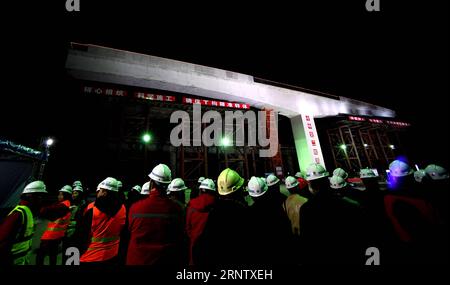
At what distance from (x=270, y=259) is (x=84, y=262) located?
258cm

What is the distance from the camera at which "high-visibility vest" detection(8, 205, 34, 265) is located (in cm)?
259

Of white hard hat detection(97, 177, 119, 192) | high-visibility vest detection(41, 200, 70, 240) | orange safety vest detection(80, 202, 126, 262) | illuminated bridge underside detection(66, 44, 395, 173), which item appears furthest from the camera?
illuminated bridge underside detection(66, 44, 395, 173)

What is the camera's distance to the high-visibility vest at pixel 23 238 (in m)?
2.59

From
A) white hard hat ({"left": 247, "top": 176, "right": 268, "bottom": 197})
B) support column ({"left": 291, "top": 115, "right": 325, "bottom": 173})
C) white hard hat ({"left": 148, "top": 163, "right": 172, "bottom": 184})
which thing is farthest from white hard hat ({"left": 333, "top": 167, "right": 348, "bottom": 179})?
support column ({"left": 291, "top": 115, "right": 325, "bottom": 173})

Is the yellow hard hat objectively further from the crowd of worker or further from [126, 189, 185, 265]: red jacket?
[126, 189, 185, 265]: red jacket

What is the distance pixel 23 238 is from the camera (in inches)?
106

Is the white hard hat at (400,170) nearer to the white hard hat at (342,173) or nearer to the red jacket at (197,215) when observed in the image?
the white hard hat at (342,173)

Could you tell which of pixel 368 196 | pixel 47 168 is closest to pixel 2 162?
pixel 47 168

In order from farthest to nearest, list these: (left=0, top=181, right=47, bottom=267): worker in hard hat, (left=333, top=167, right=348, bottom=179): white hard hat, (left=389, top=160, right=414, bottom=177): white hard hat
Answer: (left=333, top=167, right=348, bottom=179): white hard hat → (left=389, top=160, right=414, bottom=177): white hard hat → (left=0, top=181, right=47, bottom=267): worker in hard hat

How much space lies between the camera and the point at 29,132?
10898 millimetres

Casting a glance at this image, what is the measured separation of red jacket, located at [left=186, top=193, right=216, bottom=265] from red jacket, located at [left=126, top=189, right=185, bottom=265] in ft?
1.02

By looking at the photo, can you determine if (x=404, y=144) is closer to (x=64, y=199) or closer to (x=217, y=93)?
(x=217, y=93)

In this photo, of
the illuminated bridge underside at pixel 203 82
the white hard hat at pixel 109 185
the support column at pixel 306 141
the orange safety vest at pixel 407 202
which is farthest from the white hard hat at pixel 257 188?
the support column at pixel 306 141

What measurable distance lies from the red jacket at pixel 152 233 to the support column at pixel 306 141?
14391mm
